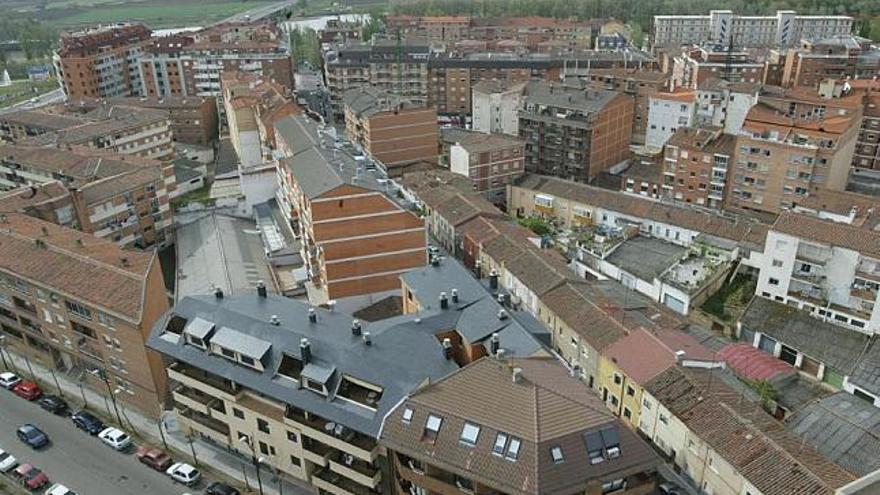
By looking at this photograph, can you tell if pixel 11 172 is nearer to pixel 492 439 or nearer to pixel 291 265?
pixel 291 265

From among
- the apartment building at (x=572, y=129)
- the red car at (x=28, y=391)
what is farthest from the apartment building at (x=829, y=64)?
the red car at (x=28, y=391)

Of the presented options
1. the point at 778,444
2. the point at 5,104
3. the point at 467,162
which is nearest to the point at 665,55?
the point at 467,162

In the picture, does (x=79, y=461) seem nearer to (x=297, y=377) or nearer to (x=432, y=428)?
(x=297, y=377)

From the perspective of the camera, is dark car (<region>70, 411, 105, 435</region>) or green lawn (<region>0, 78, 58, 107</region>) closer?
dark car (<region>70, 411, 105, 435</region>)

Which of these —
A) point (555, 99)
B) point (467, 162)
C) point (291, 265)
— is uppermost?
point (555, 99)

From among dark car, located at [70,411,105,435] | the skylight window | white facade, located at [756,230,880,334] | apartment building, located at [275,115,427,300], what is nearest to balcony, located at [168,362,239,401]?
dark car, located at [70,411,105,435]

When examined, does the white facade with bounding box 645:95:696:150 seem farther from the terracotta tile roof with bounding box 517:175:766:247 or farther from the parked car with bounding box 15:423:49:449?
the parked car with bounding box 15:423:49:449
